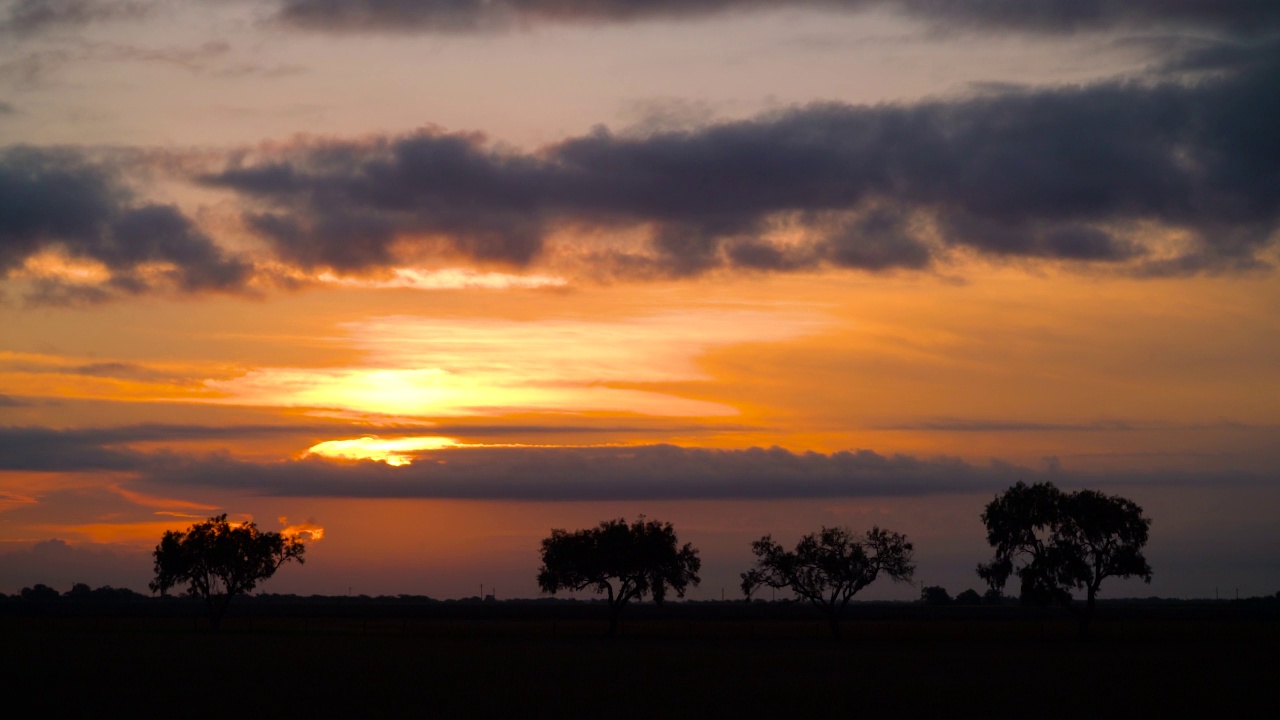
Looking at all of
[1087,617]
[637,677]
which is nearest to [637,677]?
[637,677]

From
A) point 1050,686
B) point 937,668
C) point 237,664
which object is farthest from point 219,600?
point 1050,686

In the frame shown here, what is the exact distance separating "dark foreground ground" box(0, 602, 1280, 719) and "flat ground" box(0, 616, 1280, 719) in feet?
0.27

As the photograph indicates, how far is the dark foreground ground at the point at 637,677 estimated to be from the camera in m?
32.0

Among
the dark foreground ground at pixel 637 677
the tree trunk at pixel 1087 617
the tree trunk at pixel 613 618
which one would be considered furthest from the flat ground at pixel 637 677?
the tree trunk at pixel 613 618

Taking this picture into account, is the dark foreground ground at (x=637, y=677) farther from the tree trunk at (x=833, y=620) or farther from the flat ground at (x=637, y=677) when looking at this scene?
the tree trunk at (x=833, y=620)

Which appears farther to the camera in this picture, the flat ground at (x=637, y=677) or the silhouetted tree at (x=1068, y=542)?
the silhouetted tree at (x=1068, y=542)

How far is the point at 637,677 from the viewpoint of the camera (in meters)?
43.3

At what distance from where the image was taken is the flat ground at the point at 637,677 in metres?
32.1

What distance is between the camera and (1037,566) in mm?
80562

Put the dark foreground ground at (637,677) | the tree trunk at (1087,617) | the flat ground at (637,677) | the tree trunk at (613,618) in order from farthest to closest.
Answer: the tree trunk at (613,618)
the tree trunk at (1087,617)
the flat ground at (637,677)
the dark foreground ground at (637,677)

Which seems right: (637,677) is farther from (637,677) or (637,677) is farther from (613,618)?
(613,618)

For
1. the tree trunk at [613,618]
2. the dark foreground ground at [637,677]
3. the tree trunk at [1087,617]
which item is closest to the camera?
the dark foreground ground at [637,677]

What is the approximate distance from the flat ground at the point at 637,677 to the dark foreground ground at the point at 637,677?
0.27 feet

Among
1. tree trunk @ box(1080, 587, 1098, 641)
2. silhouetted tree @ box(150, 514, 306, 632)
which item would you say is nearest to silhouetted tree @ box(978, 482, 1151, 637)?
tree trunk @ box(1080, 587, 1098, 641)
